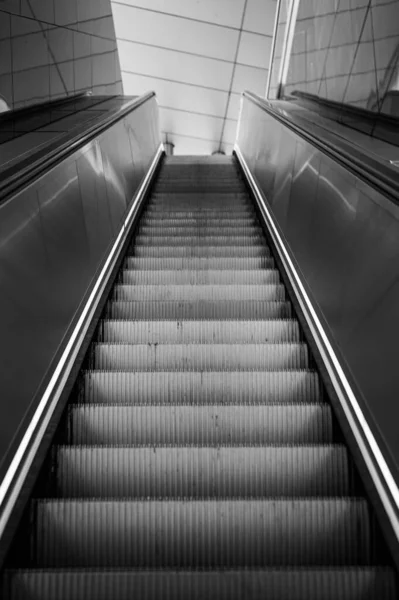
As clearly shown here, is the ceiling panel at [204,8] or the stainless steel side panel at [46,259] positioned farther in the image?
the ceiling panel at [204,8]

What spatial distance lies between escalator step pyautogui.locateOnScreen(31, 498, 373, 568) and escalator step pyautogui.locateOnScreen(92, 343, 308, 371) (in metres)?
1.09

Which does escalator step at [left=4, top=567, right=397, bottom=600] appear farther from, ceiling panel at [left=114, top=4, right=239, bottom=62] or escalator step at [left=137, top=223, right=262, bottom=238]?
ceiling panel at [left=114, top=4, right=239, bottom=62]

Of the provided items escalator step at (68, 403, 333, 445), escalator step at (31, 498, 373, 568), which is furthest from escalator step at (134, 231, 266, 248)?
escalator step at (31, 498, 373, 568)

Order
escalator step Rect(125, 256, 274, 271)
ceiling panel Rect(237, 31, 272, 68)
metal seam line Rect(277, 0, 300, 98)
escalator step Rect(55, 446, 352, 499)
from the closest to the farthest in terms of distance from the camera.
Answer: escalator step Rect(55, 446, 352, 499)
escalator step Rect(125, 256, 274, 271)
metal seam line Rect(277, 0, 300, 98)
ceiling panel Rect(237, 31, 272, 68)

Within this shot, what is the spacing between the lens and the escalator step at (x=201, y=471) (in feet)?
7.24

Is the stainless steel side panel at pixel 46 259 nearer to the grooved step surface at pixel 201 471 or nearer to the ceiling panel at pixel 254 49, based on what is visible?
the grooved step surface at pixel 201 471

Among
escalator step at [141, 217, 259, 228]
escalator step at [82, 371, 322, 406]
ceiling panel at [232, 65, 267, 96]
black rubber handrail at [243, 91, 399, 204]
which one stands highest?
ceiling panel at [232, 65, 267, 96]

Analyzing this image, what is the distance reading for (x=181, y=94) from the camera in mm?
12883

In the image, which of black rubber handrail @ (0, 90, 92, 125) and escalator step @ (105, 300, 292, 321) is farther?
black rubber handrail @ (0, 90, 92, 125)

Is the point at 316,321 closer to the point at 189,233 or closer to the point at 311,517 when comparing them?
the point at 311,517

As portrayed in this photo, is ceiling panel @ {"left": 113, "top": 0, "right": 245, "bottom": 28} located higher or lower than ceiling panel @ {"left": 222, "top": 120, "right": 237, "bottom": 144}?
higher

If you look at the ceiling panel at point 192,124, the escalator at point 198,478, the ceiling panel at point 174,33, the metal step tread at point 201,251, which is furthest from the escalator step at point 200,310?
the ceiling panel at point 192,124

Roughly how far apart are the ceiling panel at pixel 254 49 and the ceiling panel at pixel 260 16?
0.15 m

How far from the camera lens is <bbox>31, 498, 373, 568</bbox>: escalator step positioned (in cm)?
192
